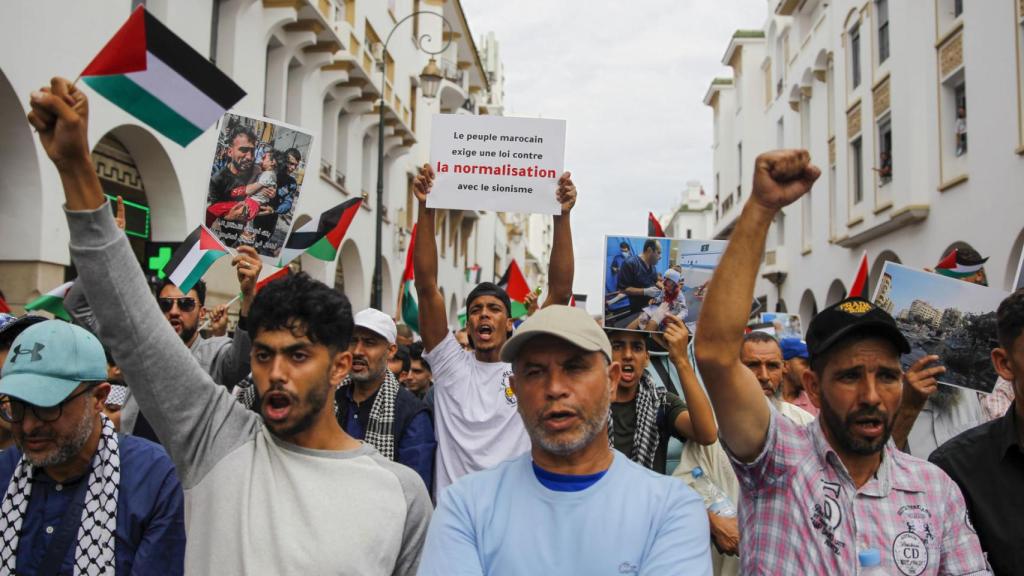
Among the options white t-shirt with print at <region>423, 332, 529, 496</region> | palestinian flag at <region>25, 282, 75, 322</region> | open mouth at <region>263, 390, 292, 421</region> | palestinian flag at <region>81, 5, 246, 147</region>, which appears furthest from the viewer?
palestinian flag at <region>25, 282, 75, 322</region>

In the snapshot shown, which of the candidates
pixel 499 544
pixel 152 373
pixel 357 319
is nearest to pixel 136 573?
pixel 152 373

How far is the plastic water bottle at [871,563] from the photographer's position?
2.33 meters

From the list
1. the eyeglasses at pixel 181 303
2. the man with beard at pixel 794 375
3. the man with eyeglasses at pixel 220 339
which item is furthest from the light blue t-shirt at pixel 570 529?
the man with beard at pixel 794 375

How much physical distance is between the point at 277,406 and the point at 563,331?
0.88m

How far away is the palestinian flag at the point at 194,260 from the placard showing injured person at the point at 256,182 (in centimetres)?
16

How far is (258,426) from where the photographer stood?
2.59 meters

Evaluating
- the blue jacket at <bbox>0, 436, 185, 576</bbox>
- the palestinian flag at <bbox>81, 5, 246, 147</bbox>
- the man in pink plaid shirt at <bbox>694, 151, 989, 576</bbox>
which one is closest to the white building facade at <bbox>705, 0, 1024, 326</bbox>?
the man in pink plaid shirt at <bbox>694, 151, 989, 576</bbox>

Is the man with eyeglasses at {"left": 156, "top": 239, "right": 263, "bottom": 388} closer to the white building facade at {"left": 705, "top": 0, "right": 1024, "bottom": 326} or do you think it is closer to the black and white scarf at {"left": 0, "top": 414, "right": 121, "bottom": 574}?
the black and white scarf at {"left": 0, "top": 414, "right": 121, "bottom": 574}

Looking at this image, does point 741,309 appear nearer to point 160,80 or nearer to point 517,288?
point 160,80

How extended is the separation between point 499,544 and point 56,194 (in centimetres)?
854

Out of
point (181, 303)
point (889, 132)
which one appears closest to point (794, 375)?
point (181, 303)

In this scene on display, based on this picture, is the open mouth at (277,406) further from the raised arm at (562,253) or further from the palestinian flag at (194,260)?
the palestinian flag at (194,260)

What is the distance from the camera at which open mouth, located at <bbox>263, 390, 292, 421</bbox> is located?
2.47 metres

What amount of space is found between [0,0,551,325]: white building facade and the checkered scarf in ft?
9.92
